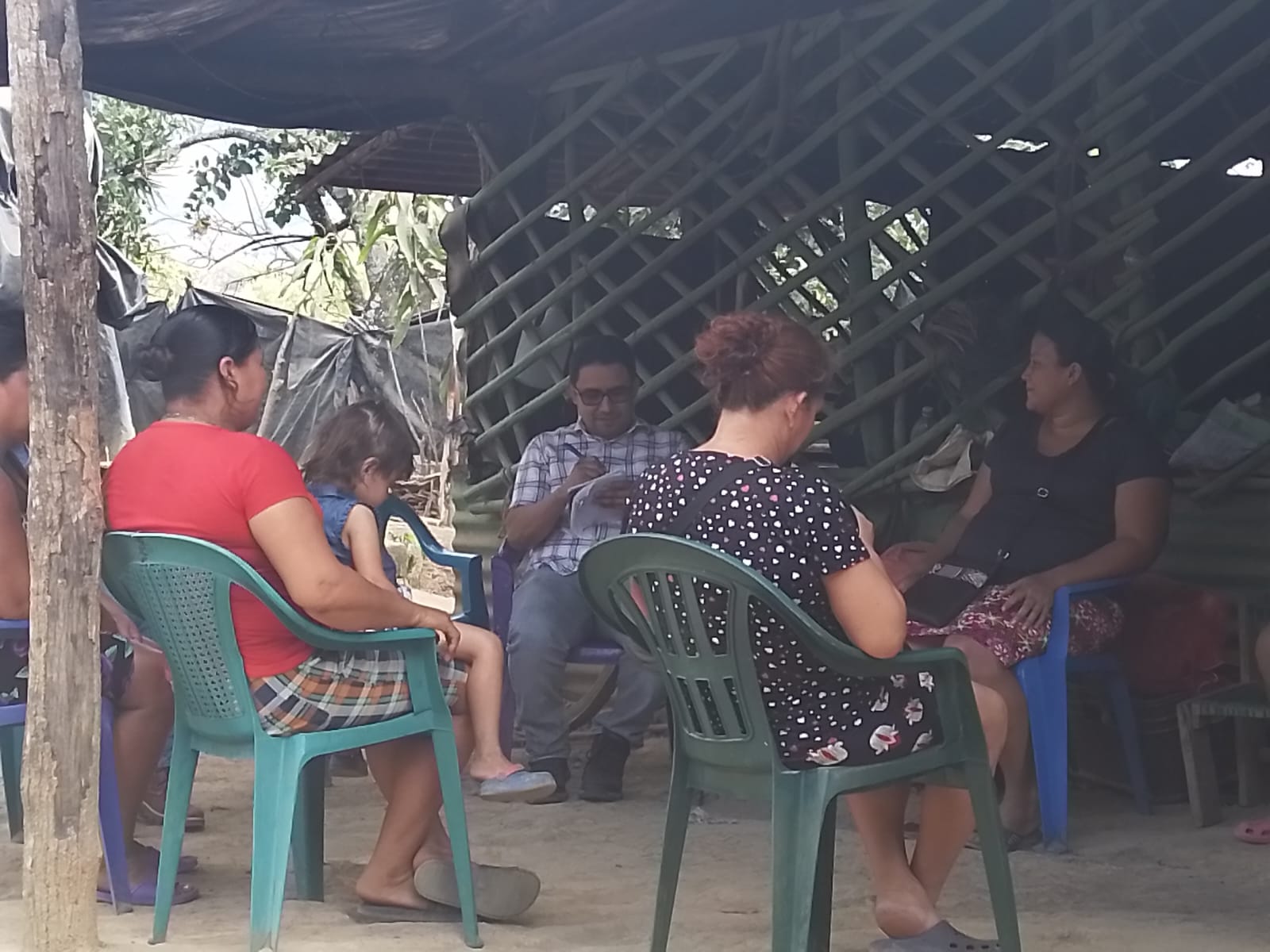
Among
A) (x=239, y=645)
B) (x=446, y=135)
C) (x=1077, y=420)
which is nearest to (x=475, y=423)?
(x=446, y=135)

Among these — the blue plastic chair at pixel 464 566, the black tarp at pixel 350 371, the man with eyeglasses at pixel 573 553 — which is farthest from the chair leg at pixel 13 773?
the black tarp at pixel 350 371

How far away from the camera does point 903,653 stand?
241 cm

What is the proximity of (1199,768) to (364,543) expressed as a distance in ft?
6.48

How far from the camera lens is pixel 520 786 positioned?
9.62 ft

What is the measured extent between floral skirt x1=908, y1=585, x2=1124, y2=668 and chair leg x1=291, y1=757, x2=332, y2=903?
4.41 feet

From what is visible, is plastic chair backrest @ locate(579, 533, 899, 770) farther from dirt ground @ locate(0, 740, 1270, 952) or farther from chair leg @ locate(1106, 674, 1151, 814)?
chair leg @ locate(1106, 674, 1151, 814)

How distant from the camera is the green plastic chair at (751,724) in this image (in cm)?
234

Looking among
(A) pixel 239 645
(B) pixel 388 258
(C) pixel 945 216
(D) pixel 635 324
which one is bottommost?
(A) pixel 239 645

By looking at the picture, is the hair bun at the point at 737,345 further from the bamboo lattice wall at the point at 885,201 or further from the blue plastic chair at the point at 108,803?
the bamboo lattice wall at the point at 885,201

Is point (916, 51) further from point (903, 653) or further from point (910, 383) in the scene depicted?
point (903, 653)

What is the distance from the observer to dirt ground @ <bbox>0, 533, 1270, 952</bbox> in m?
2.84

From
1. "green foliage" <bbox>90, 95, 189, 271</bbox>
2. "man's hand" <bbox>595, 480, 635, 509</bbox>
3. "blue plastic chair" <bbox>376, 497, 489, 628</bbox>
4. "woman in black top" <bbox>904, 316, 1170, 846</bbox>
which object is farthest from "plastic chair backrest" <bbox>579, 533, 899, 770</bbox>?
"green foliage" <bbox>90, 95, 189, 271</bbox>

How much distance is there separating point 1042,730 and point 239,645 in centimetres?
177

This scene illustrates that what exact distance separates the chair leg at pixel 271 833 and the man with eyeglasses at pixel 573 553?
1492 millimetres
